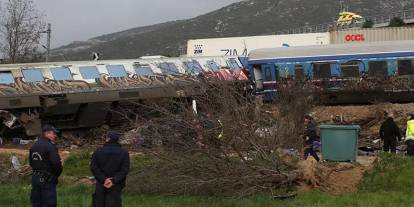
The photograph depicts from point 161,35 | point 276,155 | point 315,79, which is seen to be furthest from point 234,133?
point 161,35

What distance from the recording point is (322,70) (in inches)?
1115

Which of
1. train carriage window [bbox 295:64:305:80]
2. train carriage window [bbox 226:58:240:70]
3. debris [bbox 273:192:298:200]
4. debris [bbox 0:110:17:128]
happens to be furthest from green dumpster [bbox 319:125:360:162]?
train carriage window [bbox 226:58:240:70]

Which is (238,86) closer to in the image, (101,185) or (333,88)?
(101,185)

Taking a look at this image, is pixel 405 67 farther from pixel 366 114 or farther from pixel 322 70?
pixel 322 70

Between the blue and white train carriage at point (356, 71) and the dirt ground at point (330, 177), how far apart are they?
13851 millimetres

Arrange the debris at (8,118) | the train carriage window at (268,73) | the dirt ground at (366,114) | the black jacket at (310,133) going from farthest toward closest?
the train carriage window at (268,73)
the dirt ground at (366,114)
the debris at (8,118)
the black jacket at (310,133)

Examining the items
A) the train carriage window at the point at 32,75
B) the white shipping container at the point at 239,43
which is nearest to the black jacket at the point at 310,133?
the train carriage window at the point at 32,75

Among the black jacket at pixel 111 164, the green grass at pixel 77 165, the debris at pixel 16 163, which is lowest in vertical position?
the green grass at pixel 77 165

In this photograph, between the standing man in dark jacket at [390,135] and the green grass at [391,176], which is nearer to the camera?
the green grass at [391,176]

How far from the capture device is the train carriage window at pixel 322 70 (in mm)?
28094

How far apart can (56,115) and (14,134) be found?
1.73m

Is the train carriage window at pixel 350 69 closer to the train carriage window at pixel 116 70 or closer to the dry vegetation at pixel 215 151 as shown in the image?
the train carriage window at pixel 116 70

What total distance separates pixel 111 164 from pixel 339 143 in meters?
8.25

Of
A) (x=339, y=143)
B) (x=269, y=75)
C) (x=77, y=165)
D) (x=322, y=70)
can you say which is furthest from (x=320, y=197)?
(x=269, y=75)
